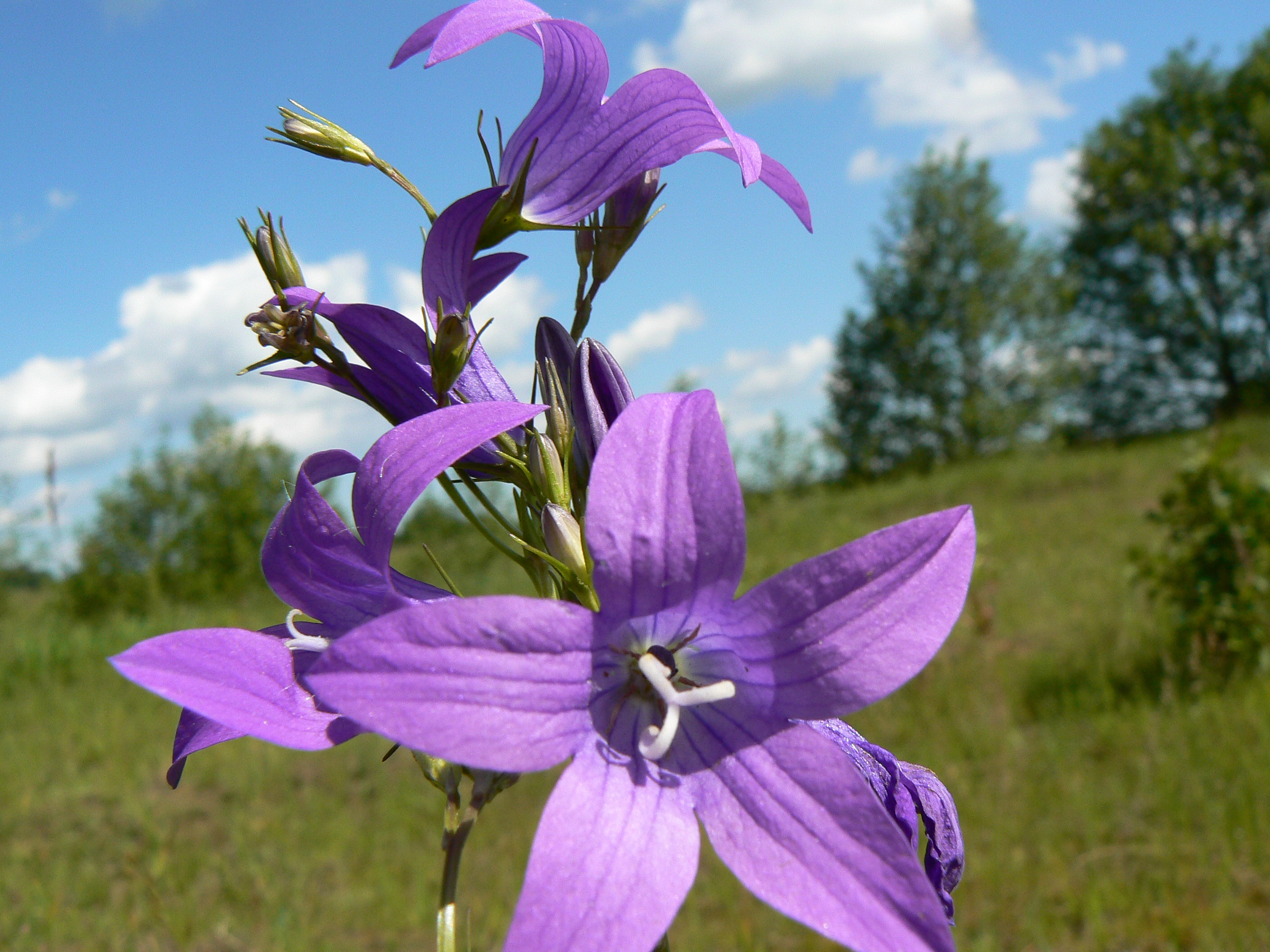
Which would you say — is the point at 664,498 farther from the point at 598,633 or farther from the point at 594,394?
the point at 594,394

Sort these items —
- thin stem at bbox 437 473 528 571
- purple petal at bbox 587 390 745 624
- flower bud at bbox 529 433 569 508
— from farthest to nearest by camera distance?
1. thin stem at bbox 437 473 528 571
2. flower bud at bbox 529 433 569 508
3. purple petal at bbox 587 390 745 624

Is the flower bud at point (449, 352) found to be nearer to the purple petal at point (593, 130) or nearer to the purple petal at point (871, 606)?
the purple petal at point (593, 130)

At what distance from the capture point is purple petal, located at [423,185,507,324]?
104 cm

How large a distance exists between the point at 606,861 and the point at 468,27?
869 mm

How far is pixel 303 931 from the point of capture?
14.1 feet

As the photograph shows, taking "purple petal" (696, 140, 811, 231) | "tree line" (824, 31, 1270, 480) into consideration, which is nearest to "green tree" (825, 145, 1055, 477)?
"tree line" (824, 31, 1270, 480)

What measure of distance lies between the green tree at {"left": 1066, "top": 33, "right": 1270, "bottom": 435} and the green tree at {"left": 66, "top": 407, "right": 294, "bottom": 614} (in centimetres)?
3082

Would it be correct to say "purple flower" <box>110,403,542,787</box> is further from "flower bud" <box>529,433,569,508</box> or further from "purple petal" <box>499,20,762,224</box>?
"purple petal" <box>499,20,762,224</box>

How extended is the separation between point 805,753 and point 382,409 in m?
0.70

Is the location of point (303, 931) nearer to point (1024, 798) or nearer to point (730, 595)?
point (1024, 798)

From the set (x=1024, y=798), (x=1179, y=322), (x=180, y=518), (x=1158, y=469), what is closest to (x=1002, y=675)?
(x=1024, y=798)

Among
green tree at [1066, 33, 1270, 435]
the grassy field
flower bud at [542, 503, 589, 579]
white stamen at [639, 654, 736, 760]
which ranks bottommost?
the grassy field

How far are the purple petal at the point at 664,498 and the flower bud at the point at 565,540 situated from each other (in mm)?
125

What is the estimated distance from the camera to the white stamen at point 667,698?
2.68 ft
